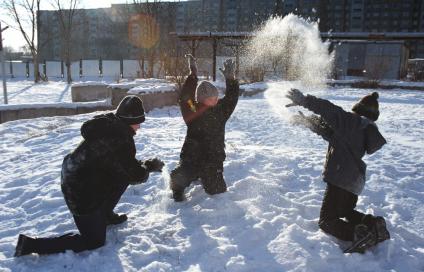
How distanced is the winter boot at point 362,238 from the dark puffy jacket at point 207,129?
5.32ft

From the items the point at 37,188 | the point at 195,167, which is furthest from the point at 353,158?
the point at 37,188

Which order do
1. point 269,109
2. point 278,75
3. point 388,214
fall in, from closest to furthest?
point 388,214
point 269,109
point 278,75

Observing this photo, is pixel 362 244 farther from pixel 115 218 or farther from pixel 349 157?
pixel 115 218

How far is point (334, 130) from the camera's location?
2955 mm

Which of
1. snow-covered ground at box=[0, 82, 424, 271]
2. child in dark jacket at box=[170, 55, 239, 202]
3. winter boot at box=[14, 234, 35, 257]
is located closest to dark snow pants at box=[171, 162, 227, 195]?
child in dark jacket at box=[170, 55, 239, 202]

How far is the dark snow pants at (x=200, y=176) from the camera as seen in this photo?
13.1 feet

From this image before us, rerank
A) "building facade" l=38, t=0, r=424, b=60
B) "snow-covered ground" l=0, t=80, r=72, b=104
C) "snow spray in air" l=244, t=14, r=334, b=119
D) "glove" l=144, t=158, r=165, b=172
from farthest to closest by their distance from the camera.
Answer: "building facade" l=38, t=0, r=424, b=60
"snow spray in air" l=244, t=14, r=334, b=119
"snow-covered ground" l=0, t=80, r=72, b=104
"glove" l=144, t=158, r=165, b=172

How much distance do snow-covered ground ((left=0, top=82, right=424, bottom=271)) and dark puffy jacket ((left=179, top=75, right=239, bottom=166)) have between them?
49 centimetres

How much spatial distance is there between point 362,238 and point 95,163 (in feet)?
7.11

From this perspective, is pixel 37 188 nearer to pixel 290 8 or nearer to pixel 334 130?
pixel 334 130

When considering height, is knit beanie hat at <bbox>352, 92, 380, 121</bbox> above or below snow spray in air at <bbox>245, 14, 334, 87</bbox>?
below

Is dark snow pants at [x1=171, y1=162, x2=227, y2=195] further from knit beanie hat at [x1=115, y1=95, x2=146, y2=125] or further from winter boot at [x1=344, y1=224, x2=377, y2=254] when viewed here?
winter boot at [x1=344, y1=224, x2=377, y2=254]

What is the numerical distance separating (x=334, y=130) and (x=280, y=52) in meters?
19.9

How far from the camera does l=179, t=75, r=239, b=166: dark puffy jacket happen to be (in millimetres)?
3967
